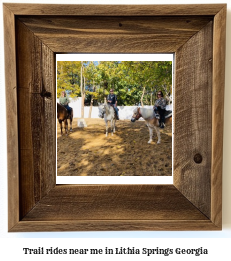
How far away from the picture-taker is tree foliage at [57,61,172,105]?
620 millimetres

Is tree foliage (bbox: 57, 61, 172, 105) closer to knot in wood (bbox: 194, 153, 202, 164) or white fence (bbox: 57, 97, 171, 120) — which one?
white fence (bbox: 57, 97, 171, 120)

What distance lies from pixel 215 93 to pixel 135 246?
1.47 feet

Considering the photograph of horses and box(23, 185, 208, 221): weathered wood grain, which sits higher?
the photograph of horses

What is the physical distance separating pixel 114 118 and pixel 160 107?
0.12 m

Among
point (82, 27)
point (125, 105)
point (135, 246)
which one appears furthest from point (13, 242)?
point (82, 27)

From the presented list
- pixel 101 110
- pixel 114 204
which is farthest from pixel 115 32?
pixel 114 204

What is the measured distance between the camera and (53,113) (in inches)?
24.4

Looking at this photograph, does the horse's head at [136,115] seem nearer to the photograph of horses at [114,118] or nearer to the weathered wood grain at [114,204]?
the photograph of horses at [114,118]

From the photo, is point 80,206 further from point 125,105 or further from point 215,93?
point 215,93

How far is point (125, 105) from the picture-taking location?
0.63m

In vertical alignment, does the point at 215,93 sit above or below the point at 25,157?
above

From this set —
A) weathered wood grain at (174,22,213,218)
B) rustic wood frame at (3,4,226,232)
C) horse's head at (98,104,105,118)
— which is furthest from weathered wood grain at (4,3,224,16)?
horse's head at (98,104,105,118)

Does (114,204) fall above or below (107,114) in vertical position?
below

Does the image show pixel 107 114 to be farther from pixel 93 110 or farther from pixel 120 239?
pixel 120 239
